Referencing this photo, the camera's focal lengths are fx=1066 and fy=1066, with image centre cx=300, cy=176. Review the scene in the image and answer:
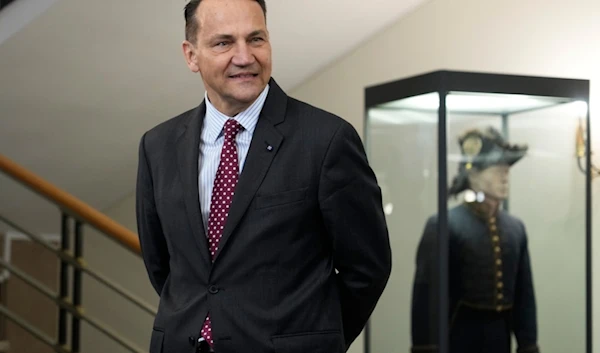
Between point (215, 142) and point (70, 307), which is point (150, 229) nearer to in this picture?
point (215, 142)

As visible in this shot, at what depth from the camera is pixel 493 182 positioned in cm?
389

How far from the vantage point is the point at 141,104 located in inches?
180

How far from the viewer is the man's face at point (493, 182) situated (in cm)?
386

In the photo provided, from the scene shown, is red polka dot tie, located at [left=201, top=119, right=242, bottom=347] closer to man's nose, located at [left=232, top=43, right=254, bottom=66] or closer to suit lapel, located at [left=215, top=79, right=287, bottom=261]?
suit lapel, located at [left=215, top=79, right=287, bottom=261]

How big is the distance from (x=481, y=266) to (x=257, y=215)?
226cm

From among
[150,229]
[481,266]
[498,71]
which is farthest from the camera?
[498,71]

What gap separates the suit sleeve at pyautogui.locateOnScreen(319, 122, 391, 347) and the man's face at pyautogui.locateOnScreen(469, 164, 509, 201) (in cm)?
202

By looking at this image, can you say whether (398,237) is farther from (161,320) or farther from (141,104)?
(161,320)

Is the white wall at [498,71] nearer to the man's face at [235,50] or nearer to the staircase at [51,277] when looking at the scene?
the staircase at [51,277]

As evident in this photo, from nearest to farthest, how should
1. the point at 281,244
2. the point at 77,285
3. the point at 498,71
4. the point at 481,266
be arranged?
the point at 281,244 < the point at 77,285 < the point at 481,266 < the point at 498,71

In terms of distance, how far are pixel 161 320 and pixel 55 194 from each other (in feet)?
4.80

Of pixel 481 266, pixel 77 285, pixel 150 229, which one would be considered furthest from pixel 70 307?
pixel 481 266

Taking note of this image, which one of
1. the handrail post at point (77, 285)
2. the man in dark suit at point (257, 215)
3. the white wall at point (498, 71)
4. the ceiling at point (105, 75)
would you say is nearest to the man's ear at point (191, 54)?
the man in dark suit at point (257, 215)

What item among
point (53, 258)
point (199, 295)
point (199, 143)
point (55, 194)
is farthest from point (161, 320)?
point (53, 258)
